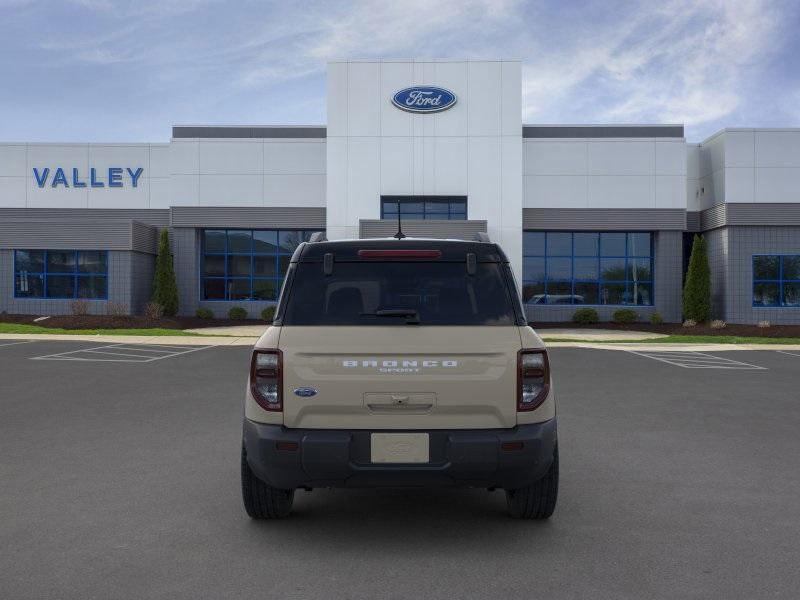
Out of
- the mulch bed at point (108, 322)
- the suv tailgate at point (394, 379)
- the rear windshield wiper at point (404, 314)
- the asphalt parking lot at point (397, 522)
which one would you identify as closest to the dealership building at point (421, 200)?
the mulch bed at point (108, 322)

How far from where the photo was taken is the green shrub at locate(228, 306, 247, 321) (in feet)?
98.1

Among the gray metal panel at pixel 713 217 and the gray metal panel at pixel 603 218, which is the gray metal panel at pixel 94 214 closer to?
the gray metal panel at pixel 603 218

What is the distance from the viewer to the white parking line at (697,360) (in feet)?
48.1

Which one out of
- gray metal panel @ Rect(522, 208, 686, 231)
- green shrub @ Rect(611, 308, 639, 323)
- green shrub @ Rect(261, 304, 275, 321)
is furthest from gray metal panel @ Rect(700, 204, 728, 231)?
green shrub @ Rect(261, 304, 275, 321)

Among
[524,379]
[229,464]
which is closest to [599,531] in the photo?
[524,379]

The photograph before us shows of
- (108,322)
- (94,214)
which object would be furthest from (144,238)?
(108,322)

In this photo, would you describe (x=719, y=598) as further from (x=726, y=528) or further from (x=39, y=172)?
(x=39, y=172)

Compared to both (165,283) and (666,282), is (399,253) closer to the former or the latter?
(165,283)

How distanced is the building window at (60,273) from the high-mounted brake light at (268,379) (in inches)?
1078

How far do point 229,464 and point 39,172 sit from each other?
30290mm

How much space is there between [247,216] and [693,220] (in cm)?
1948

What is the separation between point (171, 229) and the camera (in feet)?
100

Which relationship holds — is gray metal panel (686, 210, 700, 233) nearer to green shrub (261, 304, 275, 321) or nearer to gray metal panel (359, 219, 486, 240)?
gray metal panel (359, 219, 486, 240)

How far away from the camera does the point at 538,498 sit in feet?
15.2
